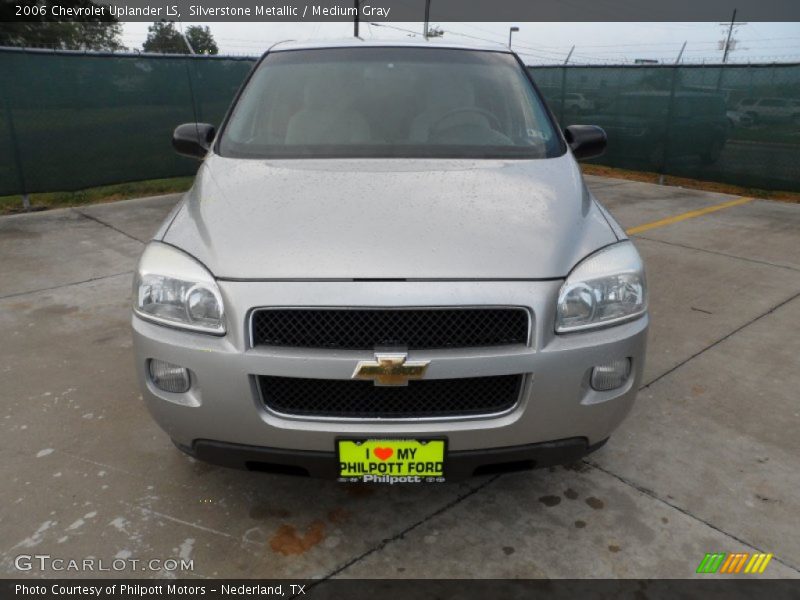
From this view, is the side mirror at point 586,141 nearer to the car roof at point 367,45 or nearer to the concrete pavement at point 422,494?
the car roof at point 367,45

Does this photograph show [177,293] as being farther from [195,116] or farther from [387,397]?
[195,116]

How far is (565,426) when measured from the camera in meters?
2.06

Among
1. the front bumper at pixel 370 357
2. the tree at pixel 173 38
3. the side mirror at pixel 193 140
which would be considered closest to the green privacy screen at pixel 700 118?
the side mirror at pixel 193 140

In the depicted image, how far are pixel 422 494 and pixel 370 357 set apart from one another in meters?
0.91

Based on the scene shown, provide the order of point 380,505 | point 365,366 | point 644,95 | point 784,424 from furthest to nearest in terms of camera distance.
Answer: point 644,95 → point 784,424 → point 380,505 → point 365,366

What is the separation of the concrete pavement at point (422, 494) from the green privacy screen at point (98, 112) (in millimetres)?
4773

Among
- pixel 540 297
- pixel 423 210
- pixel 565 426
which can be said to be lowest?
pixel 565 426

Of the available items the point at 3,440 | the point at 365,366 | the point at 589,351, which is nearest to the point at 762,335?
the point at 589,351

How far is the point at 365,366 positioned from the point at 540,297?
0.60m

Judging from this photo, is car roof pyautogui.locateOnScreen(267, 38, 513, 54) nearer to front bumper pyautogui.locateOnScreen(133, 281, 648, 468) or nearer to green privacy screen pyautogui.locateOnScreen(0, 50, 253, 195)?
front bumper pyautogui.locateOnScreen(133, 281, 648, 468)

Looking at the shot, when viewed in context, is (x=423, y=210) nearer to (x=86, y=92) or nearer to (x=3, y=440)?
(x=3, y=440)

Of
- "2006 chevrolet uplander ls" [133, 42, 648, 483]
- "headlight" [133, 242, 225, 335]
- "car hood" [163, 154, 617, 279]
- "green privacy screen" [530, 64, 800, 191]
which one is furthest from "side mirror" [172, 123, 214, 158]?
"green privacy screen" [530, 64, 800, 191]

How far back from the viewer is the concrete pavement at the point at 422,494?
7.28 ft

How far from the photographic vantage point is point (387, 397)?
2.02 meters
